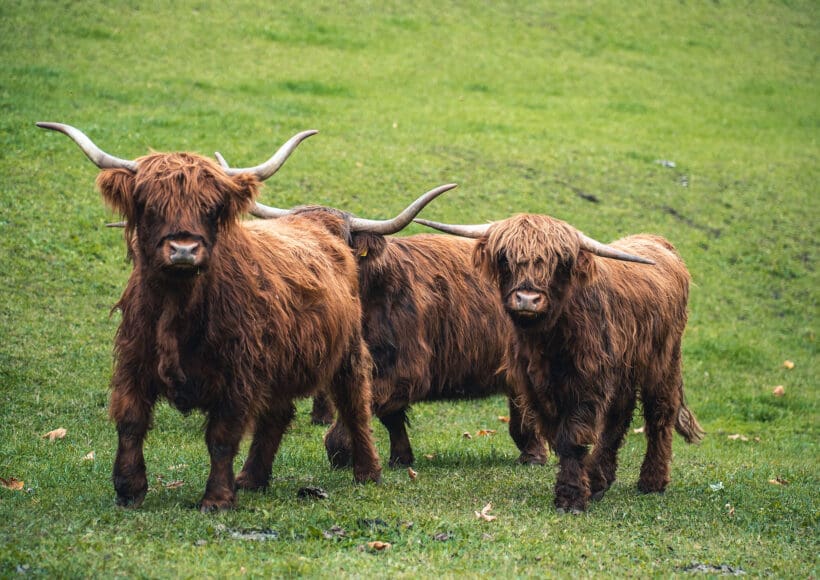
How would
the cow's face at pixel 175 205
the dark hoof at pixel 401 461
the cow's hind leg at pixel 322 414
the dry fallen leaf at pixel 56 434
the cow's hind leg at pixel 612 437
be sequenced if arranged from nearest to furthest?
1. the cow's face at pixel 175 205
2. the cow's hind leg at pixel 612 437
3. the dry fallen leaf at pixel 56 434
4. the dark hoof at pixel 401 461
5. the cow's hind leg at pixel 322 414

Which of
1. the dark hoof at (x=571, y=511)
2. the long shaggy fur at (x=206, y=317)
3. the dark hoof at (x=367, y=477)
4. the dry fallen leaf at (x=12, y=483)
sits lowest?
the dark hoof at (x=367, y=477)

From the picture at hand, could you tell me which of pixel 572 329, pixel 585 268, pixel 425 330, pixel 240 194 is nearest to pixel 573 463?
pixel 572 329

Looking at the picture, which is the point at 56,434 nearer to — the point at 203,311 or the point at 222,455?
the point at 222,455

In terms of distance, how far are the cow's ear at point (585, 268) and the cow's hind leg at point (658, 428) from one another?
144cm

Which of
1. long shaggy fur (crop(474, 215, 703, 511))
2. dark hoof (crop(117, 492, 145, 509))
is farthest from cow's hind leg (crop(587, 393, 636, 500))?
dark hoof (crop(117, 492, 145, 509))

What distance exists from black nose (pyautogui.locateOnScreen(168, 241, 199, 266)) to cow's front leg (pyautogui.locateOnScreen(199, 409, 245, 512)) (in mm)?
1049

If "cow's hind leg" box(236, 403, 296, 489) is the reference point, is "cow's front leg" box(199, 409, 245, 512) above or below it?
above

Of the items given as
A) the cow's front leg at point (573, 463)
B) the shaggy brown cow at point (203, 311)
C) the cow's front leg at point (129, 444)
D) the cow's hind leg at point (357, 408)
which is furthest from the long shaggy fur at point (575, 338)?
the cow's front leg at point (129, 444)

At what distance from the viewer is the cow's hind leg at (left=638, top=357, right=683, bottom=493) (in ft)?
26.1

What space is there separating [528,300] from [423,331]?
7.83ft

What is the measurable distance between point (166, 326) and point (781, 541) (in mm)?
3897

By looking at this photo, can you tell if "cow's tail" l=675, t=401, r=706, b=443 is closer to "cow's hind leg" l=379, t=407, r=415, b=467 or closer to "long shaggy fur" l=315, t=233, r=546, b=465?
"long shaggy fur" l=315, t=233, r=546, b=465

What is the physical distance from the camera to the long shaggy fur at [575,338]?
678 centimetres

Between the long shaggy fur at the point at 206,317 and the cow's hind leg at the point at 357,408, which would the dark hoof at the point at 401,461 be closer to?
the cow's hind leg at the point at 357,408
